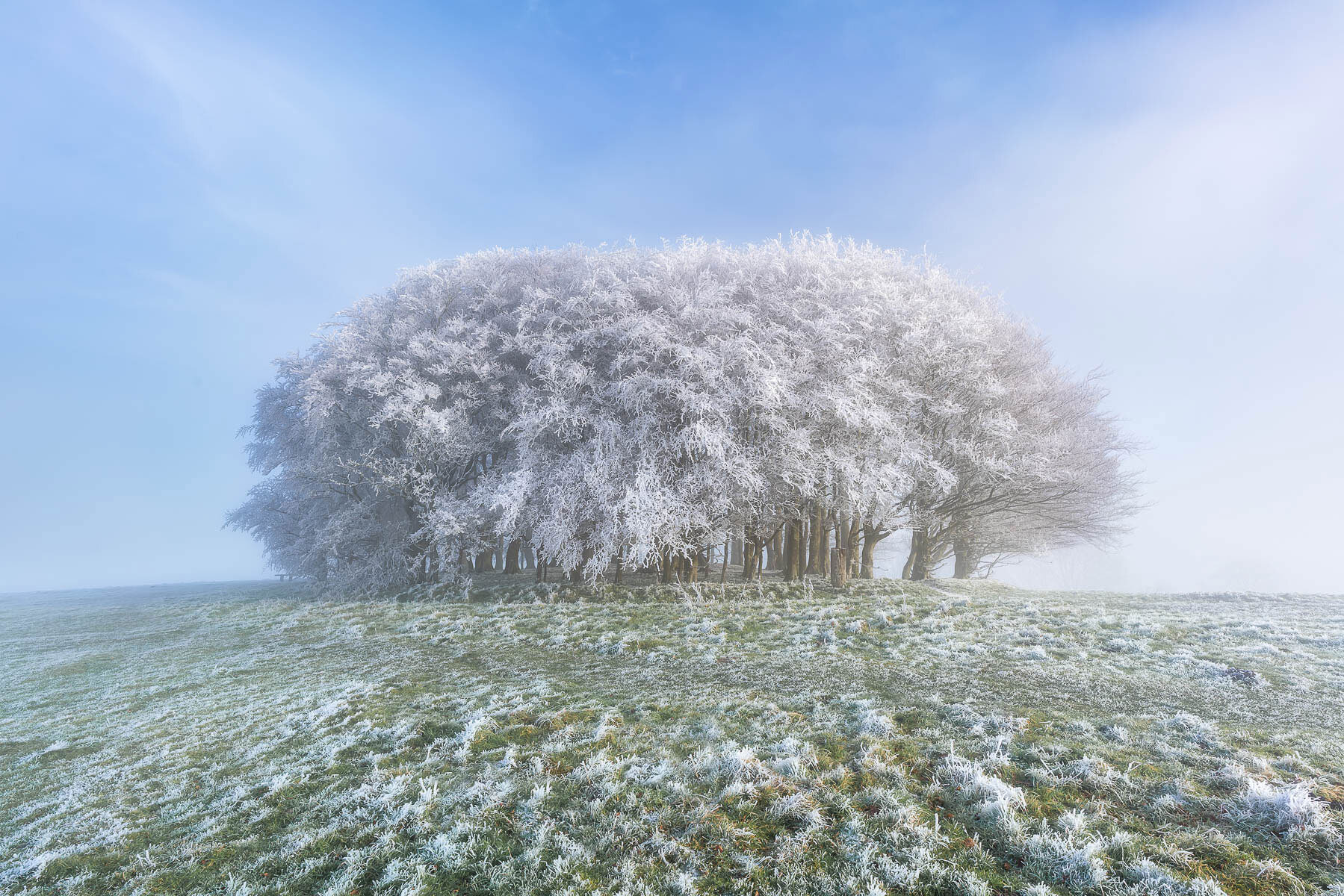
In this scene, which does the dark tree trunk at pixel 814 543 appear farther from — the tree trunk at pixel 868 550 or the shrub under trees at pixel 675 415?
the tree trunk at pixel 868 550

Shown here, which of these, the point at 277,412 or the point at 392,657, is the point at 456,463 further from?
the point at 277,412

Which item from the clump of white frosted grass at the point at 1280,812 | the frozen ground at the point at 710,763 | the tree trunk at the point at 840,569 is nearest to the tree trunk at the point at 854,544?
the tree trunk at the point at 840,569

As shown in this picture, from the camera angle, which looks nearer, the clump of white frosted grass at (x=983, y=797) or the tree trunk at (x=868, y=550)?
the clump of white frosted grass at (x=983, y=797)

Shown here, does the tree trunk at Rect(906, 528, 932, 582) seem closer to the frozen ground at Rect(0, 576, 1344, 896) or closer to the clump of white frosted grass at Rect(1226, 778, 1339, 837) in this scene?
the frozen ground at Rect(0, 576, 1344, 896)

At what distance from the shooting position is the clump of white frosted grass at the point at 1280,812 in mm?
5387

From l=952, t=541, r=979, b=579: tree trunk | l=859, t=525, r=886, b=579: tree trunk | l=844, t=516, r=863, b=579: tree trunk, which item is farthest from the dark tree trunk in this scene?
l=952, t=541, r=979, b=579: tree trunk

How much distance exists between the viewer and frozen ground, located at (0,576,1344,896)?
5.34 meters

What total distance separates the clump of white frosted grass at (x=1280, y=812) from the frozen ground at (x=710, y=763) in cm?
3

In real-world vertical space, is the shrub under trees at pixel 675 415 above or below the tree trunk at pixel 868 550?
above

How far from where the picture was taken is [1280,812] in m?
5.59

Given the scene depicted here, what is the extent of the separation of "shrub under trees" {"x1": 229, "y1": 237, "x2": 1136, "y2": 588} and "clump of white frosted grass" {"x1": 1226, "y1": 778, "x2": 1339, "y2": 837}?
13390 millimetres

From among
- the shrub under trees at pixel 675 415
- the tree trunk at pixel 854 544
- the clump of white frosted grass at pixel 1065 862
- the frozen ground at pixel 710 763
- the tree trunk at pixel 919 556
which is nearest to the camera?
the clump of white frosted grass at pixel 1065 862

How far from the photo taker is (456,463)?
23.7m

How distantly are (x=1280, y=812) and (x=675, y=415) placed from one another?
1661cm
